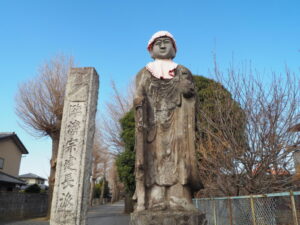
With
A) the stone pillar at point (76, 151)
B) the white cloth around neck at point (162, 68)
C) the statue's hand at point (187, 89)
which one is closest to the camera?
the statue's hand at point (187, 89)

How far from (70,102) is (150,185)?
2.83 meters

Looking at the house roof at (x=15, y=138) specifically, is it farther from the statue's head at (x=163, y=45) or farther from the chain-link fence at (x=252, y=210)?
the statue's head at (x=163, y=45)

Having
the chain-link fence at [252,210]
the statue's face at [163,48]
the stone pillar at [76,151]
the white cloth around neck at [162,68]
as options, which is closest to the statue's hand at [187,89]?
the white cloth around neck at [162,68]

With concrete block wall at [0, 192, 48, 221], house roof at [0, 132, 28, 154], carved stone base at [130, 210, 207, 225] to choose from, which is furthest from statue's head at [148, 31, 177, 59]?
house roof at [0, 132, 28, 154]

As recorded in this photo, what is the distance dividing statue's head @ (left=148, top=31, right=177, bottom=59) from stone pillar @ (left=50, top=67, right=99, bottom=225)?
1795 millimetres

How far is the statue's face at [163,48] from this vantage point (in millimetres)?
4418

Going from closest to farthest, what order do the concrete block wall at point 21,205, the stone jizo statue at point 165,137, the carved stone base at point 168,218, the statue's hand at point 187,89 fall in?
the carved stone base at point 168,218 → the stone jizo statue at point 165,137 → the statue's hand at point 187,89 → the concrete block wall at point 21,205

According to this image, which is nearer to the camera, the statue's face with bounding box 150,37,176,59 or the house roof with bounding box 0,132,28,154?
the statue's face with bounding box 150,37,176,59

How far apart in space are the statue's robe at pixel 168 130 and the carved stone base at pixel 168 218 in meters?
0.47

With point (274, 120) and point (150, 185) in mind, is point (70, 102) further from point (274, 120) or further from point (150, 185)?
point (274, 120)

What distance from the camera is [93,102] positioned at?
18.0ft

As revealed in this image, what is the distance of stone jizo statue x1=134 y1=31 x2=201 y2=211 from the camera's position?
3584 millimetres

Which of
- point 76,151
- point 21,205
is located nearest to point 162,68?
point 76,151

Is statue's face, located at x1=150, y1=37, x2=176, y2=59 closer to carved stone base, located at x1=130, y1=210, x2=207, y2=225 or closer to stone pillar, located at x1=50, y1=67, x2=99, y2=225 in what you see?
stone pillar, located at x1=50, y1=67, x2=99, y2=225
